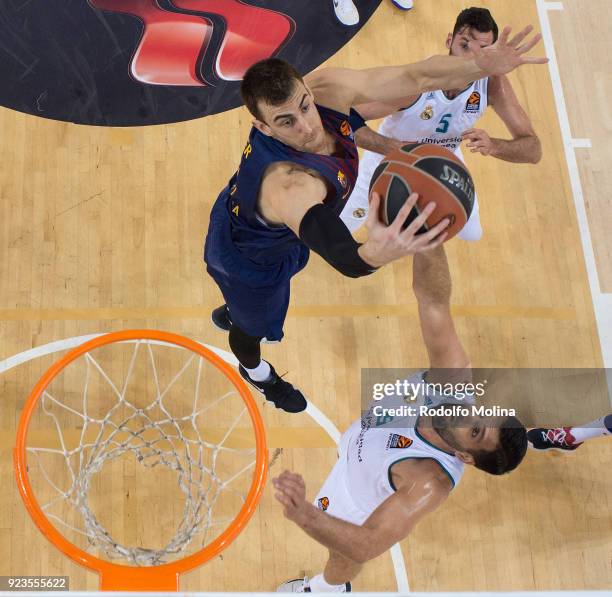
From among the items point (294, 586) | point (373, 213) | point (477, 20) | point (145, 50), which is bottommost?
point (294, 586)

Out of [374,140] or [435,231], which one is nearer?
[435,231]

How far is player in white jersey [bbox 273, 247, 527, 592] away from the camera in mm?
4332

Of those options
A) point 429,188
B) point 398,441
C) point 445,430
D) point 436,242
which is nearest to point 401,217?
point 436,242

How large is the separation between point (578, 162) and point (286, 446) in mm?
3363

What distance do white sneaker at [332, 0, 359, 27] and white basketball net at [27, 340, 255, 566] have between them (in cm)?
323

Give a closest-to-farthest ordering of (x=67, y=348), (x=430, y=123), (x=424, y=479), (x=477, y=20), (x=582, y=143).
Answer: (x=424, y=479)
(x=477, y=20)
(x=430, y=123)
(x=67, y=348)
(x=582, y=143)

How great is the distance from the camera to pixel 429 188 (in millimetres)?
3869

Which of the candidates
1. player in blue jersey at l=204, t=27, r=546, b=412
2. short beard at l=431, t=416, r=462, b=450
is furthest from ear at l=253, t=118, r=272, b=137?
short beard at l=431, t=416, r=462, b=450

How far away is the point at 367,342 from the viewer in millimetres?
6129

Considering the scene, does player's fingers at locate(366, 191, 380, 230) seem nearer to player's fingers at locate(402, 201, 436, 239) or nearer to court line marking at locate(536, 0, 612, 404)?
player's fingers at locate(402, 201, 436, 239)

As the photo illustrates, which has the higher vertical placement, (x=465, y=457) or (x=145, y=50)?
(x=145, y=50)

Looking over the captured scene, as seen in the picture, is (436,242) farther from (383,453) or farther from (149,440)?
(149,440)

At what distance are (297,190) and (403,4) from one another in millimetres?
3831

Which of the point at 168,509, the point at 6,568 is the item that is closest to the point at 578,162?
the point at 168,509
